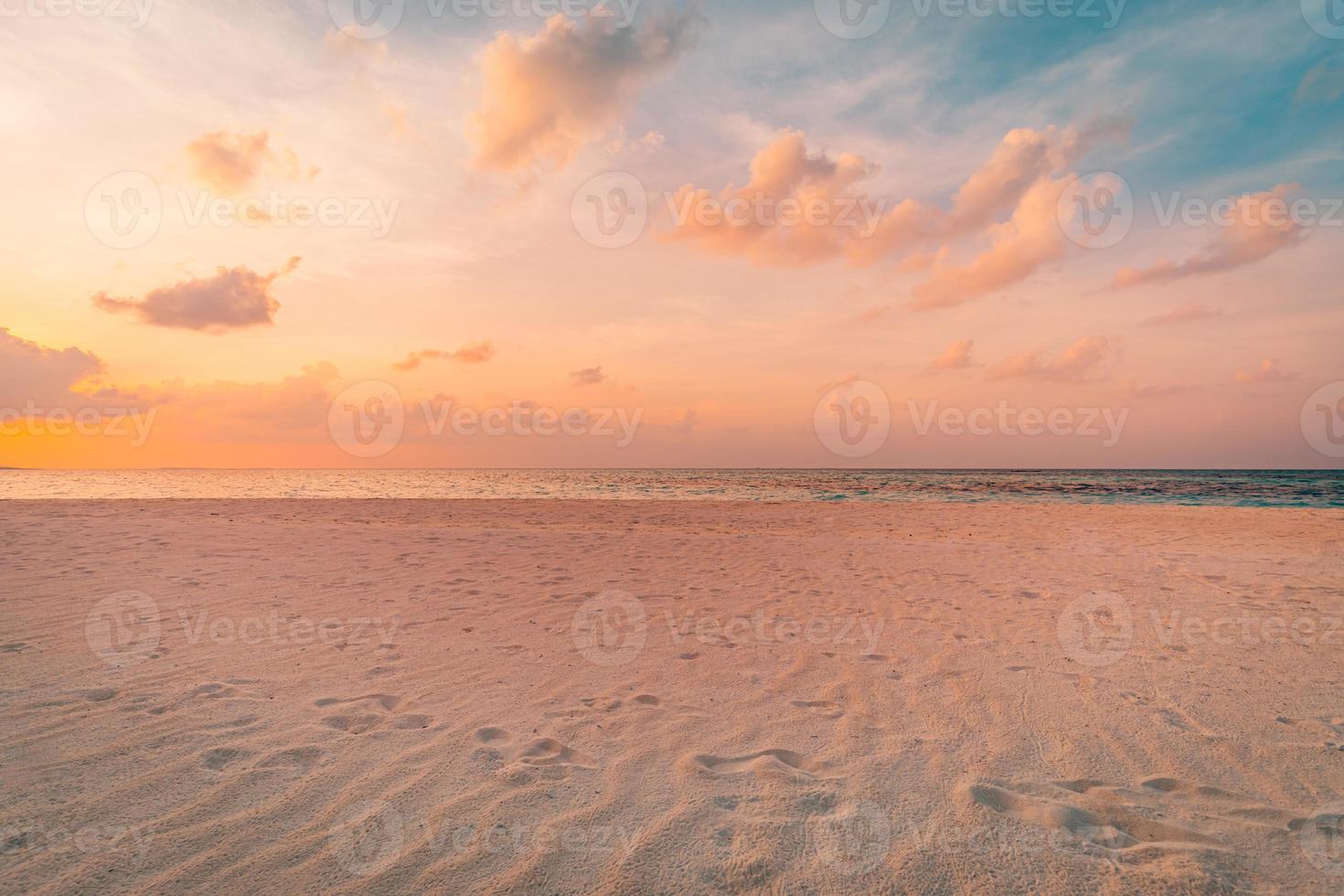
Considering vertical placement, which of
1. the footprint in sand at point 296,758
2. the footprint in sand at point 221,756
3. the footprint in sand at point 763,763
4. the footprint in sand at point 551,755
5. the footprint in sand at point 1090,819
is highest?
the footprint in sand at point 221,756

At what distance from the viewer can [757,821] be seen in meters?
3.21

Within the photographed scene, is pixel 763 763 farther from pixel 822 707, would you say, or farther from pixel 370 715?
pixel 370 715

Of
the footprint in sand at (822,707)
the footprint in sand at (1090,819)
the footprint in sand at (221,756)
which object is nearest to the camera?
the footprint in sand at (1090,819)

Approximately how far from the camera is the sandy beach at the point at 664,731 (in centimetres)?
291

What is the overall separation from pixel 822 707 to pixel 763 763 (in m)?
1.10

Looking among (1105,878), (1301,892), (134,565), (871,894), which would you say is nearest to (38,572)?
(134,565)

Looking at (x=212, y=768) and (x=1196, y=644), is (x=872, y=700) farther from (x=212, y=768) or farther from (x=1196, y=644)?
(x=212, y=768)

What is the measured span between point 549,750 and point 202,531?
14.3 m

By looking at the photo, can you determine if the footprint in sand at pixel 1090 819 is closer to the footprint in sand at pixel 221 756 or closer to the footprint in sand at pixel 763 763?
the footprint in sand at pixel 763 763

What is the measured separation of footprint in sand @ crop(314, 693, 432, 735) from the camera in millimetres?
A: 4254

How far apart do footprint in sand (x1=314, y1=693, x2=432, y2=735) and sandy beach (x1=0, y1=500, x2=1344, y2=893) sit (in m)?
0.03

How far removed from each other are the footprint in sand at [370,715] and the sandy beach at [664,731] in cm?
3

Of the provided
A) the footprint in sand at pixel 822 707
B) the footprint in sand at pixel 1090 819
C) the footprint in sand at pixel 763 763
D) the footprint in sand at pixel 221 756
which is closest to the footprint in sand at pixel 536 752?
the footprint in sand at pixel 763 763

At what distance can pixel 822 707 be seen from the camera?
15.5 ft
